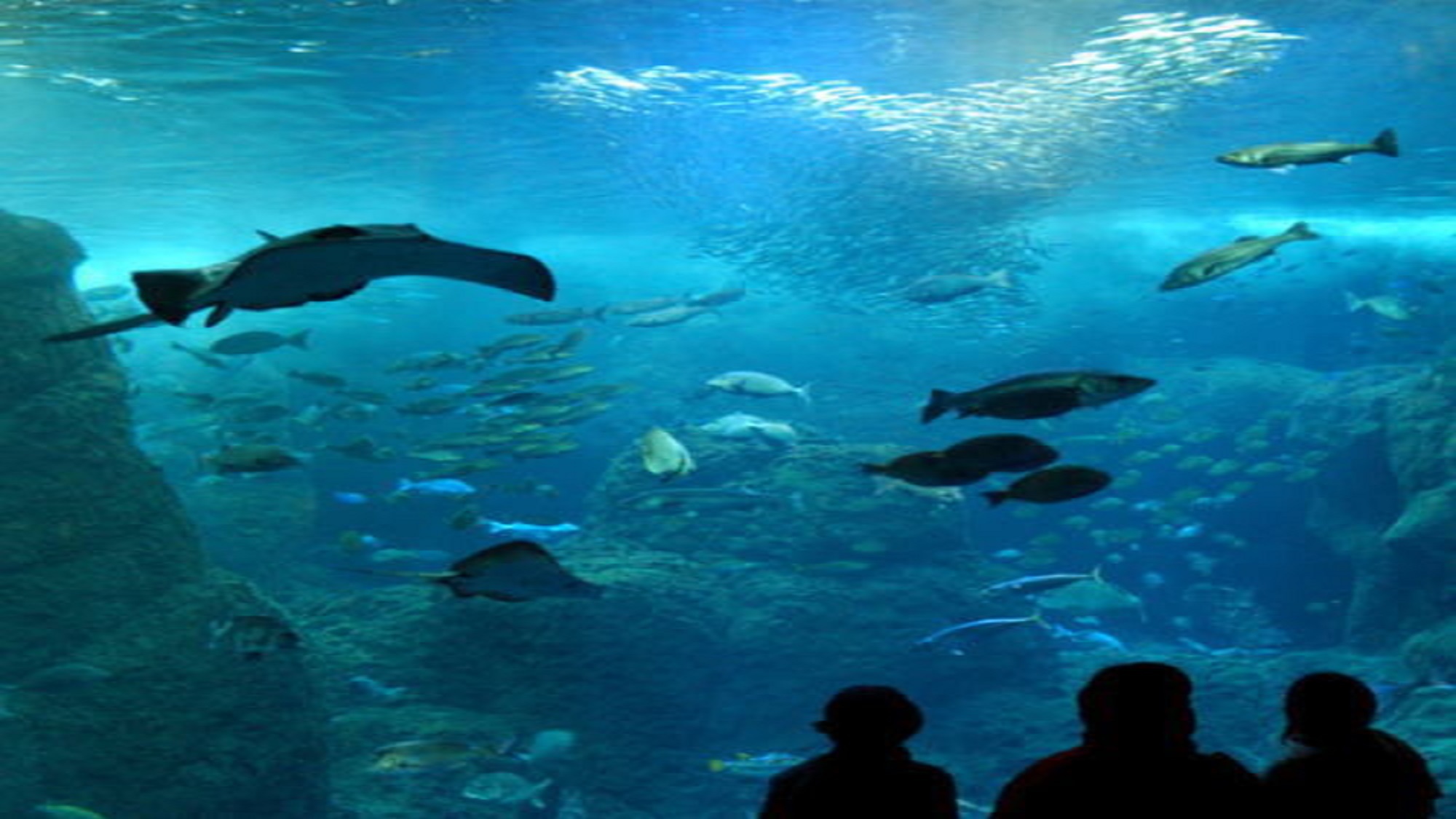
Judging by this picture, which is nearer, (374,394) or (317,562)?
(374,394)

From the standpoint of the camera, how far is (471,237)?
4303 cm

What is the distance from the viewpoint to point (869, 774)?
2139 millimetres

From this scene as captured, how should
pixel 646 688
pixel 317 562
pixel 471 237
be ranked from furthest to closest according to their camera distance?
pixel 471 237
pixel 317 562
pixel 646 688

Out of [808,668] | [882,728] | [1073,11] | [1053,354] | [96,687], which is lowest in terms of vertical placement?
[1053,354]

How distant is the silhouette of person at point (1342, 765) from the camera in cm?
212

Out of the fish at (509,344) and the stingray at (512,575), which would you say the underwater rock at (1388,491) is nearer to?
the fish at (509,344)

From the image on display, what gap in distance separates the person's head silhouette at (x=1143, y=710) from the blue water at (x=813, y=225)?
10.6 m

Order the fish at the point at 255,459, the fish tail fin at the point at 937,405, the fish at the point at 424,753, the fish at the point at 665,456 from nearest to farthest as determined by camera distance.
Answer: the fish tail fin at the point at 937,405 < the fish at the point at 424,753 < the fish at the point at 255,459 < the fish at the point at 665,456

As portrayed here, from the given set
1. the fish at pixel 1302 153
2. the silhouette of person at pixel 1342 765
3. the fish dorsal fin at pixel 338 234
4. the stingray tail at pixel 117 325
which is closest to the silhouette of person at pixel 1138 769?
the silhouette of person at pixel 1342 765

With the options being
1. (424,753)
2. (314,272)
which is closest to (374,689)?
(424,753)

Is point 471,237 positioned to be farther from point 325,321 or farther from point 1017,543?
point 1017,543

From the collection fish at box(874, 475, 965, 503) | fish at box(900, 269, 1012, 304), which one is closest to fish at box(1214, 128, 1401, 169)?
fish at box(900, 269, 1012, 304)

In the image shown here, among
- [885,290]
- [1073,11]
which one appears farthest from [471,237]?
[1073,11]

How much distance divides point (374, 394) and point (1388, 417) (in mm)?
18951
